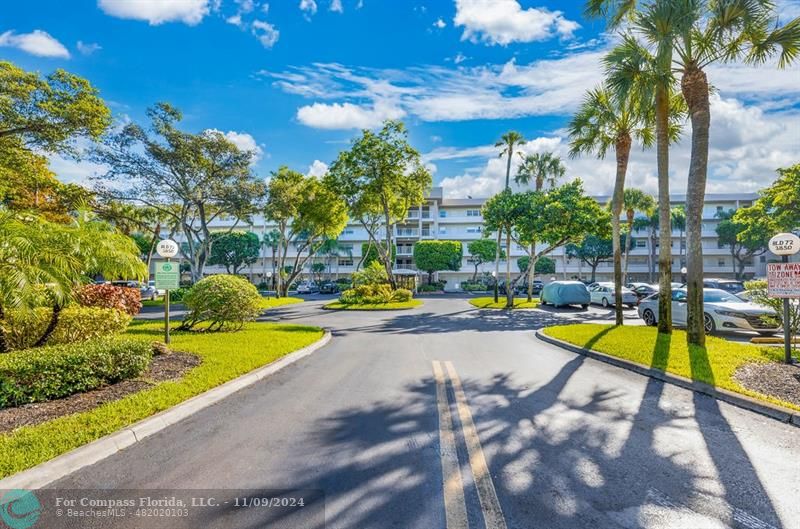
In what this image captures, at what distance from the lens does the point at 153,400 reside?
5.58 meters

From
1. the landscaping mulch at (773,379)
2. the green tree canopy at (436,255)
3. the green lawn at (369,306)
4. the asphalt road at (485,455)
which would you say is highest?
the green tree canopy at (436,255)

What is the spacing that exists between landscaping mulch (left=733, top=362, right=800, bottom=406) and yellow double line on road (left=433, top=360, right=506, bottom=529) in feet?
15.4

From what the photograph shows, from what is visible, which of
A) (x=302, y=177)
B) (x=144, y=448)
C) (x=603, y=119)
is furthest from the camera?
(x=302, y=177)

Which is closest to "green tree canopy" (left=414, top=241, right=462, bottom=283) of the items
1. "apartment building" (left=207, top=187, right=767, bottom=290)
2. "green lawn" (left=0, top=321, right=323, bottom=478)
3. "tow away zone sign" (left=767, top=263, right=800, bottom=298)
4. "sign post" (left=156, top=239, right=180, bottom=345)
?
"apartment building" (left=207, top=187, right=767, bottom=290)

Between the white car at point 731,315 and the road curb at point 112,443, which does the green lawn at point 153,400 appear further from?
the white car at point 731,315

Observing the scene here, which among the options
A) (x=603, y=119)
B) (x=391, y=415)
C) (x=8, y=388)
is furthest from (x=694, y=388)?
(x=603, y=119)

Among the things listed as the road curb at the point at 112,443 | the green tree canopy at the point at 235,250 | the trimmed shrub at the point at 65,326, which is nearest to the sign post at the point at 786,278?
the road curb at the point at 112,443

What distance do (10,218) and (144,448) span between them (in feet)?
18.6

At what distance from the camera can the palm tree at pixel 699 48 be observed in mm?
9414

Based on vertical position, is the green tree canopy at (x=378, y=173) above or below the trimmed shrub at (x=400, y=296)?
above

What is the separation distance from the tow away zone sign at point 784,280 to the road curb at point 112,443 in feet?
34.7

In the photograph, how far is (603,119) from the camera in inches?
592

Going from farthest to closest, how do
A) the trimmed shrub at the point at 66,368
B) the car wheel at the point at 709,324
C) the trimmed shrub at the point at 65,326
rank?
the car wheel at the point at 709,324, the trimmed shrub at the point at 65,326, the trimmed shrub at the point at 66,368

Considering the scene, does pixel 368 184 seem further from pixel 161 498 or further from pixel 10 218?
pixel 161 498
